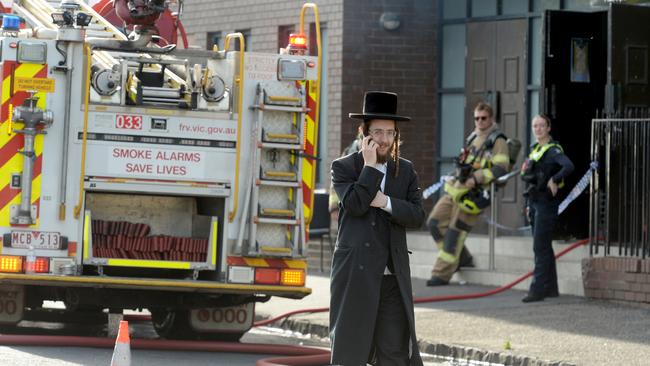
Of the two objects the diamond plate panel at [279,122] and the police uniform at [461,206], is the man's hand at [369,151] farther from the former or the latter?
the police uniform at [461,206]

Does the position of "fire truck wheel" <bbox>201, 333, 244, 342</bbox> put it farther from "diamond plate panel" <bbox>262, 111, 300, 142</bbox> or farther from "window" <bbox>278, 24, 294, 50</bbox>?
"window" <bbox>278, 24, 294, 50</bbox>

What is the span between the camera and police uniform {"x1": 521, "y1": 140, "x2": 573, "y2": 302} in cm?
1614

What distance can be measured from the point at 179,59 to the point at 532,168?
4.64 meters

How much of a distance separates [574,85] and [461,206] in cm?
185

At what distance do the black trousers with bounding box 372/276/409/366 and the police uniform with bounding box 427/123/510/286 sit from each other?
26.4 feet

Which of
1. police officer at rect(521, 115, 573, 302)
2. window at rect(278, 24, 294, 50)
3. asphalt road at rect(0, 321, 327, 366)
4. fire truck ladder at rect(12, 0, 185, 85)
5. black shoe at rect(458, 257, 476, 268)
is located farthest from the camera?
window at rect(278, 24, 294, 50)

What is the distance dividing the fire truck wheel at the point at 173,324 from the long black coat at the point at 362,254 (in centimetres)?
457

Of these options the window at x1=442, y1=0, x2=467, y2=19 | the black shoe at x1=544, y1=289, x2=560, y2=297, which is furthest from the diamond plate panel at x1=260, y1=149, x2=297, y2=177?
the window at x1=442, y1=0, x2=467, y2=19

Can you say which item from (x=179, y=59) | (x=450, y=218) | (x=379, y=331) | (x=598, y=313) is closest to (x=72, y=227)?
(x=179, y=59)

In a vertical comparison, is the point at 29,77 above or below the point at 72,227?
above

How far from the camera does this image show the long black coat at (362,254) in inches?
358

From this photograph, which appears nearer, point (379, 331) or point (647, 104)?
point (379, 331)

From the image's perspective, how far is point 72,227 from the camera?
12.5m

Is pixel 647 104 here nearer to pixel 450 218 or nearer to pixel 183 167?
pixel 450 218
